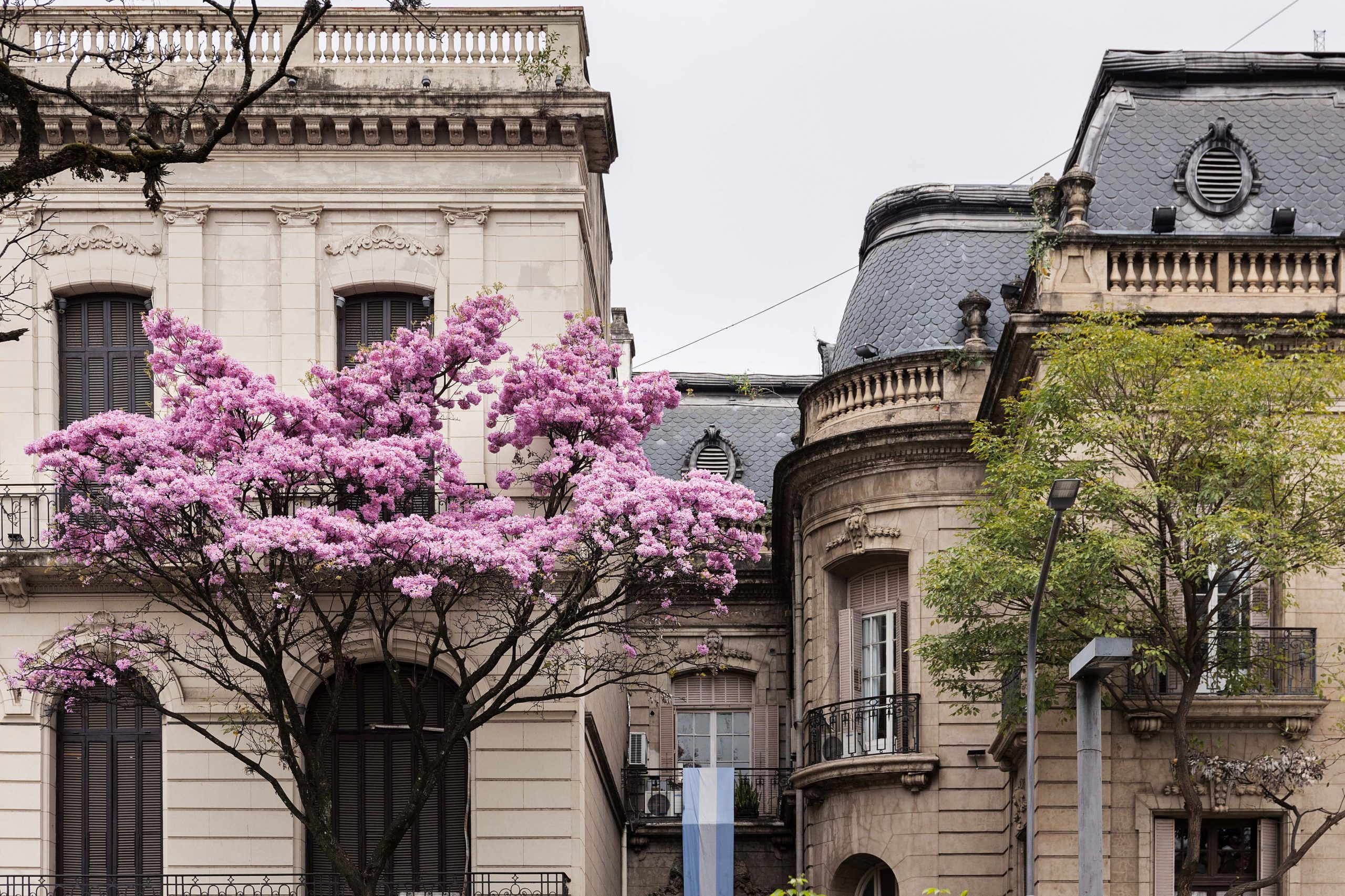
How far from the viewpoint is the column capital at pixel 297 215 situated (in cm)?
2877

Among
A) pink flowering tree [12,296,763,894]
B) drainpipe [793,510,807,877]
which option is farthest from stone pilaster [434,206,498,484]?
drainpipe [793,510,807,877]

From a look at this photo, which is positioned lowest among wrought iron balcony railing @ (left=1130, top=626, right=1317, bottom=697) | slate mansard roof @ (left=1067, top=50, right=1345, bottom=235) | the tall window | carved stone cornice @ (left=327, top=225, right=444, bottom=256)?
wrought iron balcony railing @ (left=1130, top=626, right=1317, bottom=697)

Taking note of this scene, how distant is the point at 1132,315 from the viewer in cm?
2477

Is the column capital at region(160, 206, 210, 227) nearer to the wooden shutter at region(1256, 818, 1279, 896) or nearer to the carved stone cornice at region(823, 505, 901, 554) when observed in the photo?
the carved stone cornice at region(823, 505, 901, 554)

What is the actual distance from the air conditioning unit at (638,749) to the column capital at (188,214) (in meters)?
17.2

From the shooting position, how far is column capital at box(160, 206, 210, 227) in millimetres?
28594

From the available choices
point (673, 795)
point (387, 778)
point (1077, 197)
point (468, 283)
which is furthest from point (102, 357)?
point (673, 795)

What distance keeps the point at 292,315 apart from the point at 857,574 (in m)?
10.5

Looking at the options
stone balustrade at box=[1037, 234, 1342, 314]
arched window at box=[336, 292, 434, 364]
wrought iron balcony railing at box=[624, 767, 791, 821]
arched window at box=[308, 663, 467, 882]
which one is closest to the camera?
stone balustrade at box=[1037, 234, 1342, 314]

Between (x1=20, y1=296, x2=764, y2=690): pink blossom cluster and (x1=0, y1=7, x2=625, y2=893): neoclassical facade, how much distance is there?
188 cm

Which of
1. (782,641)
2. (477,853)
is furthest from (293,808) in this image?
(782,641)

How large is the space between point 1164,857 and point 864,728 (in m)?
7.81

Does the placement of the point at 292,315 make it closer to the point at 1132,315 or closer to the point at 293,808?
the point at 293,808

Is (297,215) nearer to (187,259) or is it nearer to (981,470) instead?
(187,259)
